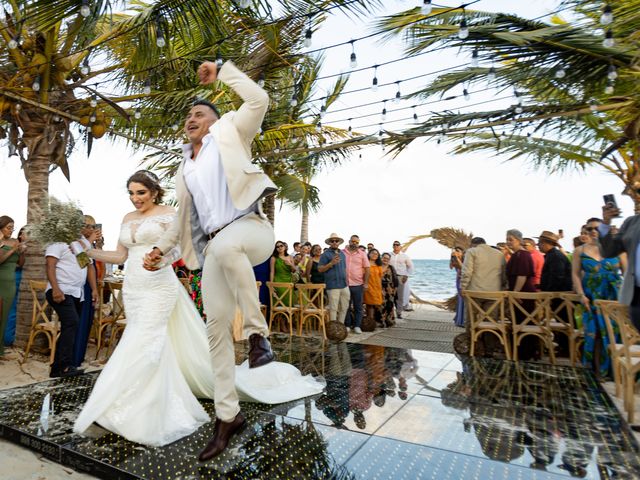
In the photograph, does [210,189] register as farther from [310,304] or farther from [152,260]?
[310,304]

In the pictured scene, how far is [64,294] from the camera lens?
185 inches

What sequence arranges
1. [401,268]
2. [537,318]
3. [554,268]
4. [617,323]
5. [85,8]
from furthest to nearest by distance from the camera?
[401,268], [554,268], [537,318], [85,8], [617,323]

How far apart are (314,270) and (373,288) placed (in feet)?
4.78

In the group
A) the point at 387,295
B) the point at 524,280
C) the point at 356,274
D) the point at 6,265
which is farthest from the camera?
the point at 387,295

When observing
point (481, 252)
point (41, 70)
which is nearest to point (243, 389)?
point (481, 252)

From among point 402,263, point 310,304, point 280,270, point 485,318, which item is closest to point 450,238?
point 402,263

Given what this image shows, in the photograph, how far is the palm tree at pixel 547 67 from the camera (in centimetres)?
571

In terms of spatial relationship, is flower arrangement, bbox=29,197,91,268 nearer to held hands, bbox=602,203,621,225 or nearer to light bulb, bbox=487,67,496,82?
held hands, bbox=602,203,621,225

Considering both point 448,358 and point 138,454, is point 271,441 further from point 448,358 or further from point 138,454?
point 448,358

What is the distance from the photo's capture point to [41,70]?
6.10 m

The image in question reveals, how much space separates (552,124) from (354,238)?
4537 mm

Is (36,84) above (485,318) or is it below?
above

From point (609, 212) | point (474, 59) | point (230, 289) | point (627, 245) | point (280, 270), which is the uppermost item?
point (474, 59)

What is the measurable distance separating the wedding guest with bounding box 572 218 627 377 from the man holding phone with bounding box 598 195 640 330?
7.11ft
